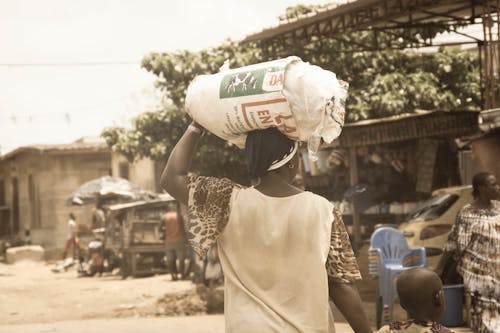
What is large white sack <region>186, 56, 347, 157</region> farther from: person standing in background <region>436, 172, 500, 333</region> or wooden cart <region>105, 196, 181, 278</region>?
wooden cart <region>105, 196, 181, 278</region>

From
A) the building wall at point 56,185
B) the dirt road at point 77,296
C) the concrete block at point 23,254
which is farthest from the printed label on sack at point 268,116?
the building wall at point 56,185

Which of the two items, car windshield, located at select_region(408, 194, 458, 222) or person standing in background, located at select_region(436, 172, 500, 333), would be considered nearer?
person standing in background, located at select_region(436, 172, 500, 333)

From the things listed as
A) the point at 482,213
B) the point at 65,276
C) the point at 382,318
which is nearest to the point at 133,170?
the point at 65,276

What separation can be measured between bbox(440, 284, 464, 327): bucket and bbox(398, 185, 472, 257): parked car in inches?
95.5

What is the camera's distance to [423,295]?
330 centimetres

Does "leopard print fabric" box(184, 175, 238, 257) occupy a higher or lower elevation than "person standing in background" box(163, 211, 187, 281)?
higher

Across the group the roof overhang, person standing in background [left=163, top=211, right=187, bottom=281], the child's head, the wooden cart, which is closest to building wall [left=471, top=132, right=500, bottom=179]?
the roof overhang

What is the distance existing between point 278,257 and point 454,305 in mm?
6510

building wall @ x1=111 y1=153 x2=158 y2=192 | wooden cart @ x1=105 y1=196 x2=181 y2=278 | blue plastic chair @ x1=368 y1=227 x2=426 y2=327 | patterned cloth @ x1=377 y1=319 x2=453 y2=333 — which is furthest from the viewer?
building wall @ x1=111 y1=153 x2=158 y2=192

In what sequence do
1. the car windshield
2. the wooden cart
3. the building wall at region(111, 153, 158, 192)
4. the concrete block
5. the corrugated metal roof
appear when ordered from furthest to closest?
1. the building wall at region(111, 153, 158, 192)
2. the concrete block
3. the wooden cart
4. the corrugated metal roof
5. the car windshield

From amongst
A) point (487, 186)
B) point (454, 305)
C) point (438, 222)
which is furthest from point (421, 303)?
point (438, 222)

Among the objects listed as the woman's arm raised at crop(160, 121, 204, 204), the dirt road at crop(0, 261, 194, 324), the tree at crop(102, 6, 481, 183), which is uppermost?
the tree at crop(102, 6, 481, 183)

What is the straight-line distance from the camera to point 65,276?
23422mm

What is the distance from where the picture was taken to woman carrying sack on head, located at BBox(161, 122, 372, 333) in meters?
2.93
